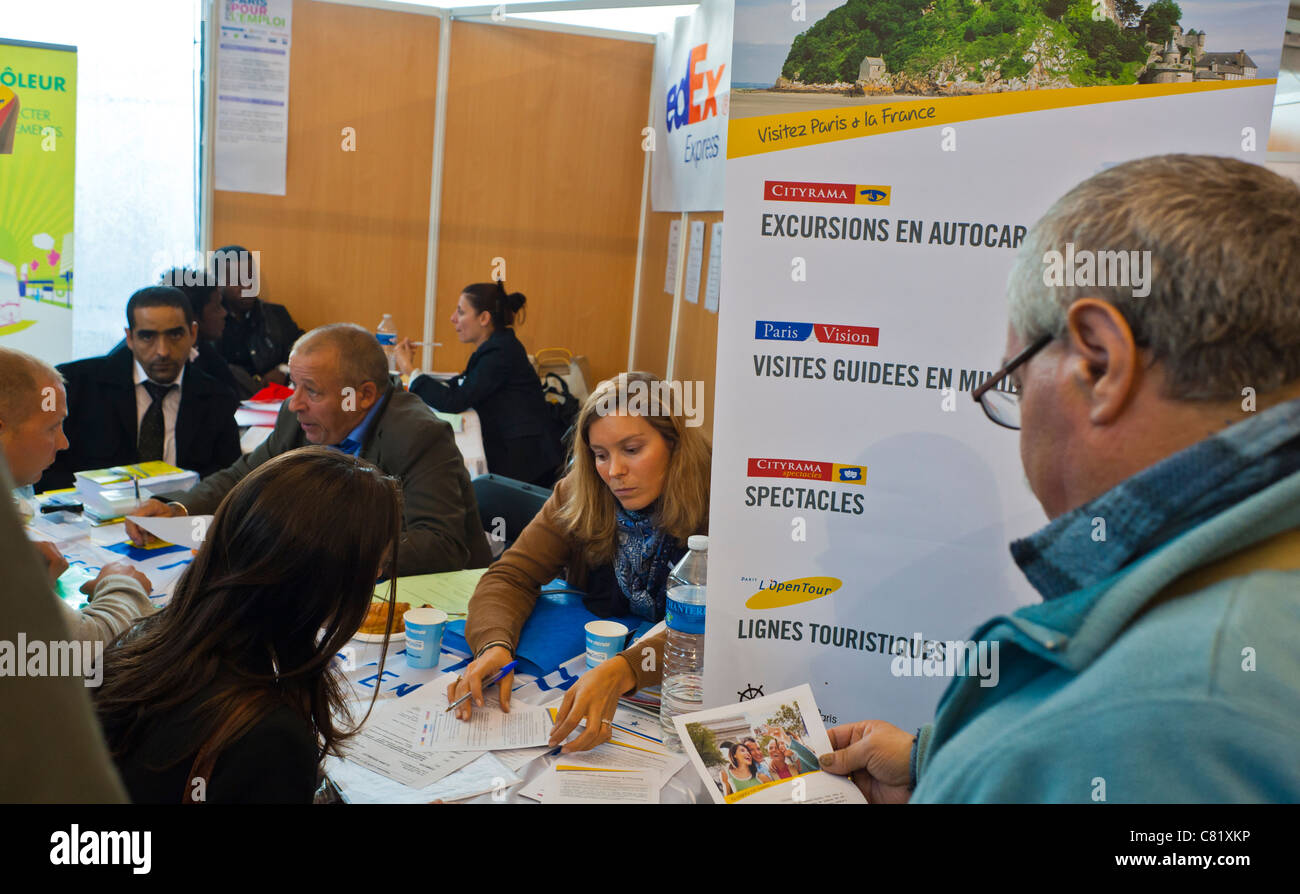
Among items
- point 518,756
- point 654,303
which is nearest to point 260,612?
point 518,756

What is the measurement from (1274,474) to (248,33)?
623cm

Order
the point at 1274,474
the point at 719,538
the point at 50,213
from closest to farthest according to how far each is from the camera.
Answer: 1. the point at 1274,474
2. the point at 719,538
3. the point at 50,213

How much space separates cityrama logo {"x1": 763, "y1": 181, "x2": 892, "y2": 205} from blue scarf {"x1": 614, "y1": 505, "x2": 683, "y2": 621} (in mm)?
951

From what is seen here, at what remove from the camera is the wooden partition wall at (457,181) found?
5867 mm

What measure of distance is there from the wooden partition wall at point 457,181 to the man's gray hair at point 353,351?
3.29 m

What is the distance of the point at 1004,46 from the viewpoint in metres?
1.67

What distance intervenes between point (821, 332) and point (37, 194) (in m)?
4.37

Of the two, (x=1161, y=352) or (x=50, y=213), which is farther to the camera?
(x=50, y=213)

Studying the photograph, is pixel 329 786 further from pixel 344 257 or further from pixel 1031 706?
pixel 344 257

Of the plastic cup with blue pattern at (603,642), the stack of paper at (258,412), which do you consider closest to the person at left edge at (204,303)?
the stack of paper at (258,412)

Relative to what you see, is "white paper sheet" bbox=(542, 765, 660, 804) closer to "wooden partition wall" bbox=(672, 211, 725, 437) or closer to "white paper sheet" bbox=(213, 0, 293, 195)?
"wooden partition wall" bbox=(672, 211, 725, 437)

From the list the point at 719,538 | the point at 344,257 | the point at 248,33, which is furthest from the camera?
the point at 344,257

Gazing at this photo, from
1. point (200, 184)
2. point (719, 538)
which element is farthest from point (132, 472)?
point (200, 184)
